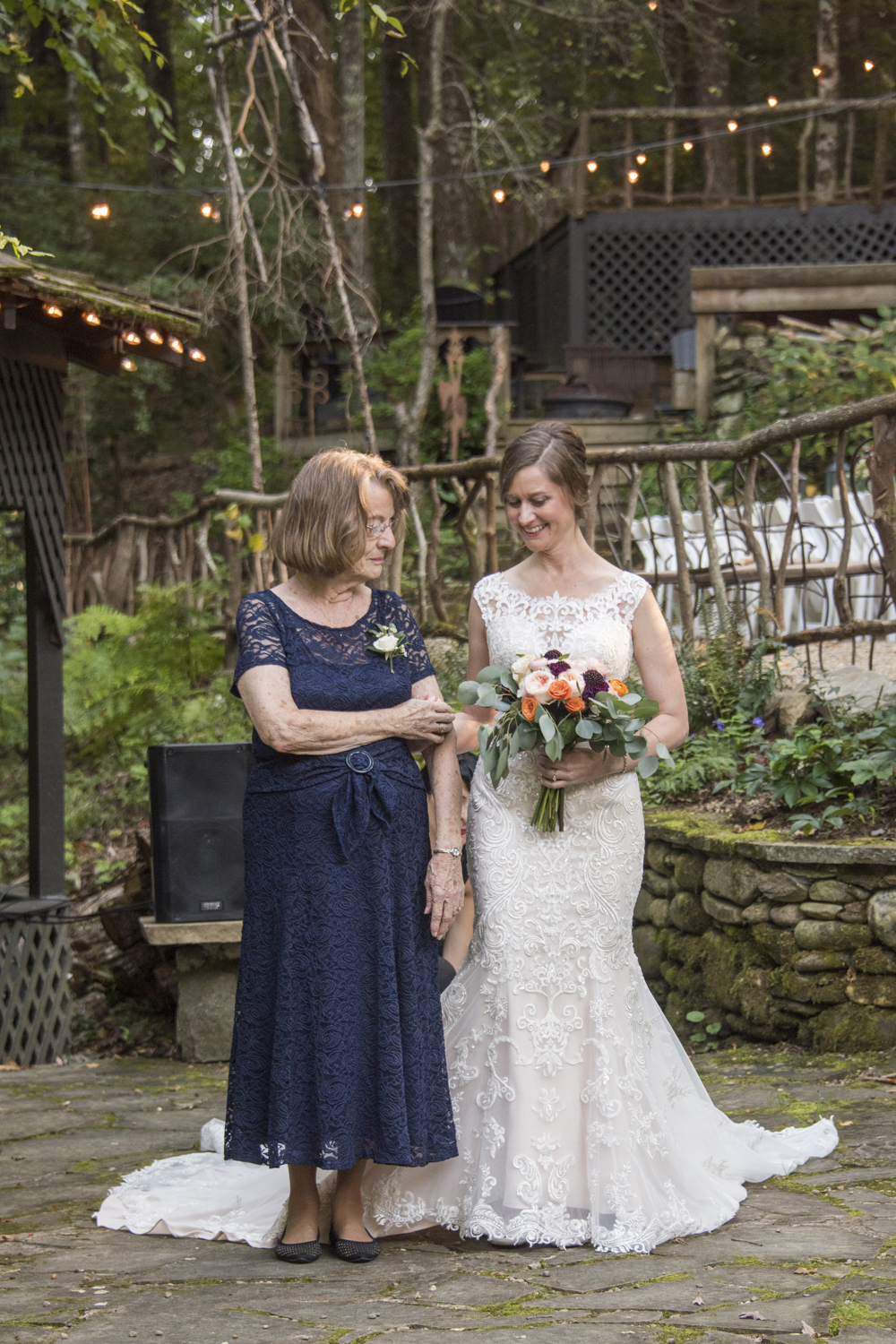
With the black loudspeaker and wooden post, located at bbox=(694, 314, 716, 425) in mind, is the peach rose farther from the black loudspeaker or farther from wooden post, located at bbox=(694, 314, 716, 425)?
wooden post, located at bbox=(694, 314, 716, 425)

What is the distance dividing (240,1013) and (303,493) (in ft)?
3.99

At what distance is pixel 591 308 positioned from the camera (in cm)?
1553

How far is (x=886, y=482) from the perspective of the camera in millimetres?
4832

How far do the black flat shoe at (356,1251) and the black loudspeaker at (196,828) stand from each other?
8.87 ft

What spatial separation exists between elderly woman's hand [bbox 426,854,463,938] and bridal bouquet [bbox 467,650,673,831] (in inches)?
9.3

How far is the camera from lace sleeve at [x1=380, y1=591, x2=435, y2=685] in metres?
3.10

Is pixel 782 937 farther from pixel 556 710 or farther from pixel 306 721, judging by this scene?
pixel 306 721

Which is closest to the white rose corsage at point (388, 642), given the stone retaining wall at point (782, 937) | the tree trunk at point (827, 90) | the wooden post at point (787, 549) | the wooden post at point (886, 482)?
the stone retaining wall at point (782, 937)

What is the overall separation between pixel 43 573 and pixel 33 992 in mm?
1946

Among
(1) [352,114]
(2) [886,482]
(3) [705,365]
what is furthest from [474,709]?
(1) [352,114]

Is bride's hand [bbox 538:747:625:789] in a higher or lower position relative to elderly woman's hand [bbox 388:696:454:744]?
lower

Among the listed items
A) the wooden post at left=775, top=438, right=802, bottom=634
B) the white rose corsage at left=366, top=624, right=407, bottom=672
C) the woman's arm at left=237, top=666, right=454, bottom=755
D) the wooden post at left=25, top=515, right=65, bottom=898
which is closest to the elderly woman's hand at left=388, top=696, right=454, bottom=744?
the woman's arm at left=237, top=666, right=454, bottom=755

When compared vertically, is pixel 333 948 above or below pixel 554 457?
below

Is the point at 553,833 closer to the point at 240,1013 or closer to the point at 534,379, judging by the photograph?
the point at 240,1013
